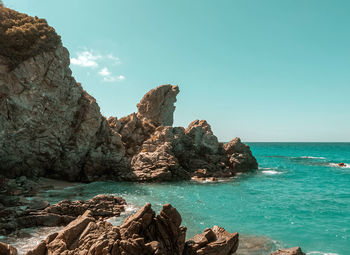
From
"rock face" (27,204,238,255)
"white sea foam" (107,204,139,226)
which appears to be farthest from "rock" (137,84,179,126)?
"rock face" (27,204,238,255)

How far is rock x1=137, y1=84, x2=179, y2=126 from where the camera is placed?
7356 centimetres

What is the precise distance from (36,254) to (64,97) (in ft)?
106

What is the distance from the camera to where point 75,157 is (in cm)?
4041

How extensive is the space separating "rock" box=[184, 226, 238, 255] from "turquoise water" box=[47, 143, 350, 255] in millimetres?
4609

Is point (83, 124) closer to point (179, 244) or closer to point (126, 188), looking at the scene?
point (126, 188)

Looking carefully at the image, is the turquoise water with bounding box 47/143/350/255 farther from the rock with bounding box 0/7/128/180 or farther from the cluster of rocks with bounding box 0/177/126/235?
the rock with bounding box 0/7/128/180

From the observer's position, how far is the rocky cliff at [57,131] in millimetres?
32062

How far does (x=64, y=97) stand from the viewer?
38.5 m

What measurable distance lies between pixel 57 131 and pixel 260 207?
32.8 meters

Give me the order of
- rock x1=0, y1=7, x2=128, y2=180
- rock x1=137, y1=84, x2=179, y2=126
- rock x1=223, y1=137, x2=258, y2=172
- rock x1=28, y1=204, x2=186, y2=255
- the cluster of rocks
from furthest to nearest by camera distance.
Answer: rock x1=137, y1=84, x2=179, y2=126 → rock x1=223, y1=137, x2=258, y2=172 → rock x1=0, y1=7, x2=128, y2=180 → the cluster of rocks → rock x1=28, y1=204, x2=186, y2=255

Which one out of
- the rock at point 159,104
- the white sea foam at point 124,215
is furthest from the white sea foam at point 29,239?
the rock at point 159,104

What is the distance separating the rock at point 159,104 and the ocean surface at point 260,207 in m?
34.6

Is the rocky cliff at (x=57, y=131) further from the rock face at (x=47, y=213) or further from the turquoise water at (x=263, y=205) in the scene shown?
the rock face at (x=47, y=213)

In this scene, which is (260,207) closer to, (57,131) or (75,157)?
(75,157)
